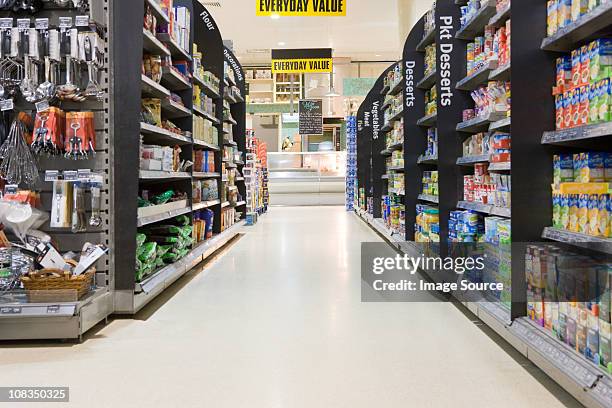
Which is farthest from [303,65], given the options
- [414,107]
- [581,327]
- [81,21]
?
[581,327]

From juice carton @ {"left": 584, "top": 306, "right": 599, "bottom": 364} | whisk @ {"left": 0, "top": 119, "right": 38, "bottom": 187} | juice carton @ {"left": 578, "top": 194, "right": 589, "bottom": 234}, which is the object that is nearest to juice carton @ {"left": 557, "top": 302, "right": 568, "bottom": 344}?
juice carton @ {"left": 584, "top": 306, "right": 599, "bottom": 364}

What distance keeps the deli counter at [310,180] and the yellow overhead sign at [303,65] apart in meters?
4.57

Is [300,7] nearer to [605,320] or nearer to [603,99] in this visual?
[603,99]

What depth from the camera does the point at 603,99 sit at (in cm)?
203

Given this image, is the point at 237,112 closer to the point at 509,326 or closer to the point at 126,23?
the point at 126,23

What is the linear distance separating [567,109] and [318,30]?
13084 mm

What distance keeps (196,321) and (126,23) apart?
1.89m

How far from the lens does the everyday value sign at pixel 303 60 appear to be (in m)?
12.6

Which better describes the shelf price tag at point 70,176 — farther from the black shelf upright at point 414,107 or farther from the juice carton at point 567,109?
the black shelf upright at point 414,107

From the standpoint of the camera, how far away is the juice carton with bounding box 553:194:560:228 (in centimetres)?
240

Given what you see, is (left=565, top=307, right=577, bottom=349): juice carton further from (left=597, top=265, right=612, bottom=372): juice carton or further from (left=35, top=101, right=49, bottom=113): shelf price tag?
(left=35, top=101, right=49, bottom=113): shelf price tag

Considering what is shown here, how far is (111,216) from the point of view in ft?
10.5

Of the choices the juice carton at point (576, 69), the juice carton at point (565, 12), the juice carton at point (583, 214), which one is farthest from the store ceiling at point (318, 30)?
the juice carton at point (583, 214)

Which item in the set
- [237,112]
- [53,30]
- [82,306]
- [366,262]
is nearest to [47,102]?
[53,30]
